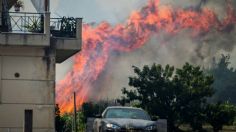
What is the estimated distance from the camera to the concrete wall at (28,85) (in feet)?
70.1

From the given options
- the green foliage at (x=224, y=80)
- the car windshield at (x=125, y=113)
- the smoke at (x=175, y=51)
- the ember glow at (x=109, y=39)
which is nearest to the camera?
the car windshield at (x=125, y=113)

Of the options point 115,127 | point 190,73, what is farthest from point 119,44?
point 115,127

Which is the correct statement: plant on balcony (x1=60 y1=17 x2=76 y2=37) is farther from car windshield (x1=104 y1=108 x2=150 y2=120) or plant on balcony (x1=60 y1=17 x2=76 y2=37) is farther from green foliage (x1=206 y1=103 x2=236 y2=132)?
green foliage (x1=206 y1=103 x2=236 y2=132)

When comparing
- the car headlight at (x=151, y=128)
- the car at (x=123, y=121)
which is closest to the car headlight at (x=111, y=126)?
the car at (x=123, y=121)

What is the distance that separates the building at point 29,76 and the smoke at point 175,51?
5348cm

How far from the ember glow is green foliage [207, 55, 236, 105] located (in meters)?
11.1

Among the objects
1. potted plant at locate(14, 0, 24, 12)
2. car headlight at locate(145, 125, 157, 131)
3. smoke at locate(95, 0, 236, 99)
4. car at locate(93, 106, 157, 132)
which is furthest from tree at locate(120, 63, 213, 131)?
smoke at locate(95, 0, 236, 99)

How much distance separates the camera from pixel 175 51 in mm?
84250

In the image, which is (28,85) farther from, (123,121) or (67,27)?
(123,121)

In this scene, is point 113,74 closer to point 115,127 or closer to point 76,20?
point 76,20

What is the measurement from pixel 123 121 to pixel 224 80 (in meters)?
72.8

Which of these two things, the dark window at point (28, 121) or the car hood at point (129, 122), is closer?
the car hood at point (129, 122)

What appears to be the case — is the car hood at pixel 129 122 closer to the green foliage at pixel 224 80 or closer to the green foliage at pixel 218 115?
the green foliage at pixel 218 115

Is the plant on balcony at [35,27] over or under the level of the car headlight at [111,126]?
over
